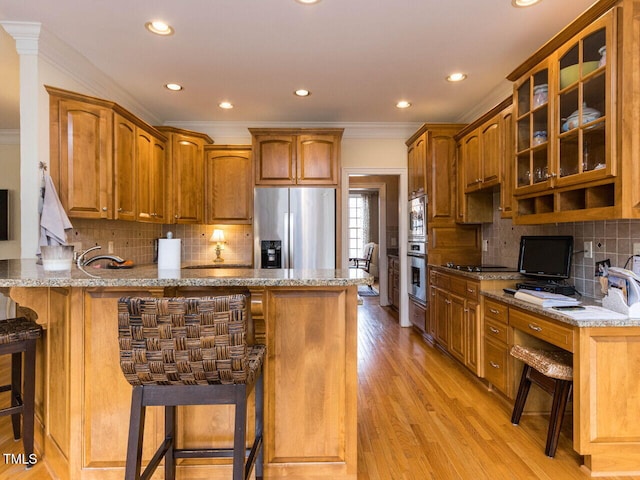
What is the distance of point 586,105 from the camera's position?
A: 2078mm

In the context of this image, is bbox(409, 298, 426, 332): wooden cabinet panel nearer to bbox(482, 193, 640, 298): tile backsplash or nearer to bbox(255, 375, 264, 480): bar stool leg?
bbox(482, 193, 640, 298): tile backsplash

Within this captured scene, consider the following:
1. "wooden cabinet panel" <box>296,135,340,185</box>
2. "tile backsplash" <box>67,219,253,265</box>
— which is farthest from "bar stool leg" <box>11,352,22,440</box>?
"wooden cabinet panel" <box>296,135,340,185</box>

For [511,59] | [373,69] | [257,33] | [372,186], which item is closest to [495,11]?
[511,59]

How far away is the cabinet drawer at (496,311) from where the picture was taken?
2613mm

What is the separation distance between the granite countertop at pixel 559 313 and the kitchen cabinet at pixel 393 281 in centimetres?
284

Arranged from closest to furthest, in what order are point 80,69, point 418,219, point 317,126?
point 80,69
point 418,219
point 317,126

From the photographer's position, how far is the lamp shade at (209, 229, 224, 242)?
475cm

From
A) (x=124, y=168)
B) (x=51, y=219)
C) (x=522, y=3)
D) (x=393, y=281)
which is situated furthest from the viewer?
(x=393, y=281)

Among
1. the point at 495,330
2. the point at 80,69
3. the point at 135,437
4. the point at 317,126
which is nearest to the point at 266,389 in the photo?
the point at 135,437

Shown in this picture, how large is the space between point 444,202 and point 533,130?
163 centimetres

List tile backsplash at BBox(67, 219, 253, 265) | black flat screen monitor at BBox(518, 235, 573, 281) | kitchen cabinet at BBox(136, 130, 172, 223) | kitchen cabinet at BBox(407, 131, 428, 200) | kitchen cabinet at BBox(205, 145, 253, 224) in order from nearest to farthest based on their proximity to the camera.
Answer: black flat screen monitor at BBox(518, 235, 573, 281) → kitchen cabinet at BBox(136, 130, 172, 223) → tile backsplash at BBox(67, 219, 253, 265) → kitchen cabinet at BBox(407, 131, 428, 200) → kitchen cabinet at BBox(205, 145, 253, 224)

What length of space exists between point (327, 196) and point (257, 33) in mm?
1885

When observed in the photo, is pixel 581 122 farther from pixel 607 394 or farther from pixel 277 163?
pixel 277 163

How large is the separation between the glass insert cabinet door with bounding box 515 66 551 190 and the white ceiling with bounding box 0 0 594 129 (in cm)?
40
